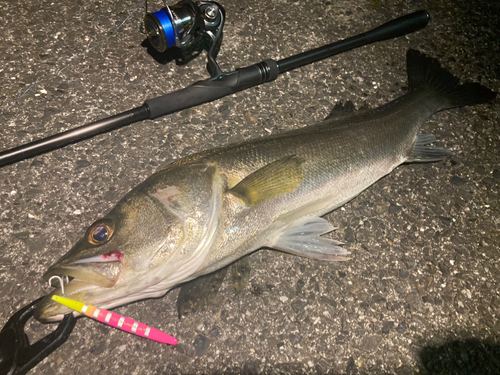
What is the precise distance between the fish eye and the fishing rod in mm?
764

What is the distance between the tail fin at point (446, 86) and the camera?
2746 mm

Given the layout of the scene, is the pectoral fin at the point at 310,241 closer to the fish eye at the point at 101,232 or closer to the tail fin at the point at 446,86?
the fish eye at the point at 101,232

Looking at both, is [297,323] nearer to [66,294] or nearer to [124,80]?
[66,294]

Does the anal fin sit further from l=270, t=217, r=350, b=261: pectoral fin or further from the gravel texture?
l=270, t=217, r=350, b=261: pectoral fin

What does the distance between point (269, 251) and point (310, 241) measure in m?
0.30

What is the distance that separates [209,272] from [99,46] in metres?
2.25

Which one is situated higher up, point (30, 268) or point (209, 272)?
point (30, 268)

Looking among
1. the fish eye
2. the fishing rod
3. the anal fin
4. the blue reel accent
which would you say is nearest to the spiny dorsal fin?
the fishing rod

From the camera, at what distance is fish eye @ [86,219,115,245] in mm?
1685

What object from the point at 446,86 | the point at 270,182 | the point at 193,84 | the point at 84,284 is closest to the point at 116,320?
the point at 84,284

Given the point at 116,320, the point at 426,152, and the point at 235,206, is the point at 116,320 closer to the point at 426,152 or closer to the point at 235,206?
the point at 235,206

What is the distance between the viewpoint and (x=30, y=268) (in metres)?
2.03

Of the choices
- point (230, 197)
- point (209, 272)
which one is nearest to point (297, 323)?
point (209, 272)

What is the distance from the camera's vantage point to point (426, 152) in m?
2.54
